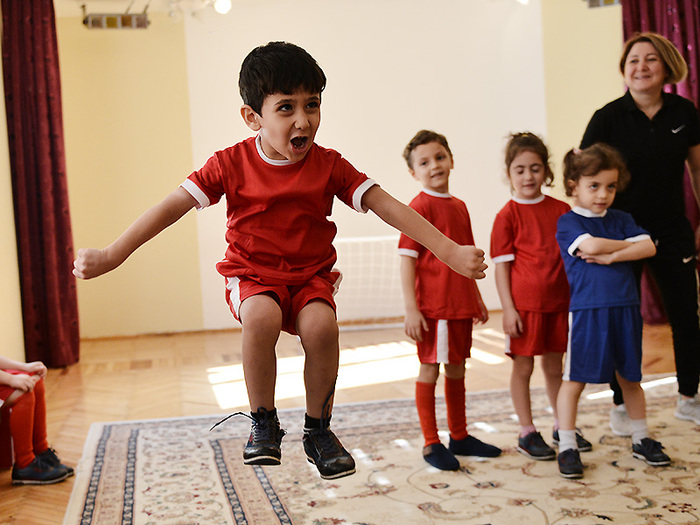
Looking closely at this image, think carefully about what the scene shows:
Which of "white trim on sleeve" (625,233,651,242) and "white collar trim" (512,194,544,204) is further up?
"white collar trim" (512,194,544,204)

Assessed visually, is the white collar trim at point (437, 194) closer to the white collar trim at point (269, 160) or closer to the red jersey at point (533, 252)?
the red jersey at point (533, 252)

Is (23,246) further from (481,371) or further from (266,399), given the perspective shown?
(266,399)

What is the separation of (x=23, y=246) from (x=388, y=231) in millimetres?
3168

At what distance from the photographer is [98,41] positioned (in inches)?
267

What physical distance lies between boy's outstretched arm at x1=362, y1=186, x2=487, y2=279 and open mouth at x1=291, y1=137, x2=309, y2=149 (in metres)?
0.20

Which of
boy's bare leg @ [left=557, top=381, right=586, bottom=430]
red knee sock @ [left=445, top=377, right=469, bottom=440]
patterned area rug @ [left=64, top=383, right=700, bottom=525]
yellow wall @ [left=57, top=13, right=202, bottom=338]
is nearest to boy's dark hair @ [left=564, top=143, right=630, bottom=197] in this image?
boy's bare leg @ [left=557, top=381, right=586, bottom=430]

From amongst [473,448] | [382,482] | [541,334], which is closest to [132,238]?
[382,482]

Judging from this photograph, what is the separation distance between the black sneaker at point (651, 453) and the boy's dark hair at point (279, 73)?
79.4 inches

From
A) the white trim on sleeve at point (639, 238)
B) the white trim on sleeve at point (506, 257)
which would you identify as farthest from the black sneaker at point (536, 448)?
the white trim on sleeve at point (639, 238)

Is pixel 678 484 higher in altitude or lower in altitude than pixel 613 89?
lower

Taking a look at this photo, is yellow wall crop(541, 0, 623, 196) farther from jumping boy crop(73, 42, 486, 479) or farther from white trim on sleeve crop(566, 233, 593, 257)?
jumping boy crop(73, 42, 486, 479)

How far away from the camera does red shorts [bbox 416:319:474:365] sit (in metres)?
2.92

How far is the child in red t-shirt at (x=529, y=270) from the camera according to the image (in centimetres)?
297

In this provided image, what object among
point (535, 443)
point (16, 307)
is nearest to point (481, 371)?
point (535, 443)
